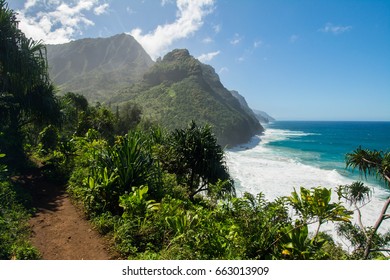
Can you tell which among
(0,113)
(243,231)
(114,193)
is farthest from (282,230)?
(0,113)

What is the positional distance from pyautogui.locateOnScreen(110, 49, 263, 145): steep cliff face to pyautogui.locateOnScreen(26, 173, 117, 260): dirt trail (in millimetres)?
48500

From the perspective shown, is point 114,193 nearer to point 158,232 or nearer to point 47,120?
point 158,232

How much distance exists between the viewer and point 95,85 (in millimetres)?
122188

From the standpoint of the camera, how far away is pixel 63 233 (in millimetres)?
5473

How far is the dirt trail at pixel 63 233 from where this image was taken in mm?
4711

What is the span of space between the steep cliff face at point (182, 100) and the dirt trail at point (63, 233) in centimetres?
4850

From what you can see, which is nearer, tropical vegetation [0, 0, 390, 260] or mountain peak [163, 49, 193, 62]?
tropical vegetation [0, 0, 390, 260]

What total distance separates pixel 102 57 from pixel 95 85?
79.3 metres

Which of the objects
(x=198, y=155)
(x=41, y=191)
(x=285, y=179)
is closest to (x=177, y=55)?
(x=285, y=179)

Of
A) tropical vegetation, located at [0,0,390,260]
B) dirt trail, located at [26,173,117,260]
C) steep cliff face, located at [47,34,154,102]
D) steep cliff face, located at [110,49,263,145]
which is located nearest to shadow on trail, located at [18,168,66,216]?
dirt trail, located at [26,173,117,260]

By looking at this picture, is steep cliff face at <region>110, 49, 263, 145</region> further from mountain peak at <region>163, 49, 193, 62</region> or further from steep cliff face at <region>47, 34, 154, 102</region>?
steep cliff face at <region>47, 34, 154, 102</region>

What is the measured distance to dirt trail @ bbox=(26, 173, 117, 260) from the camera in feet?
15.5

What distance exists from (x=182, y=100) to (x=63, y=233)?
74.1 m

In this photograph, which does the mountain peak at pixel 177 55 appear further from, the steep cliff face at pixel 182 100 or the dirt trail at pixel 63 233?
the dirt trail at pixel 63 233
